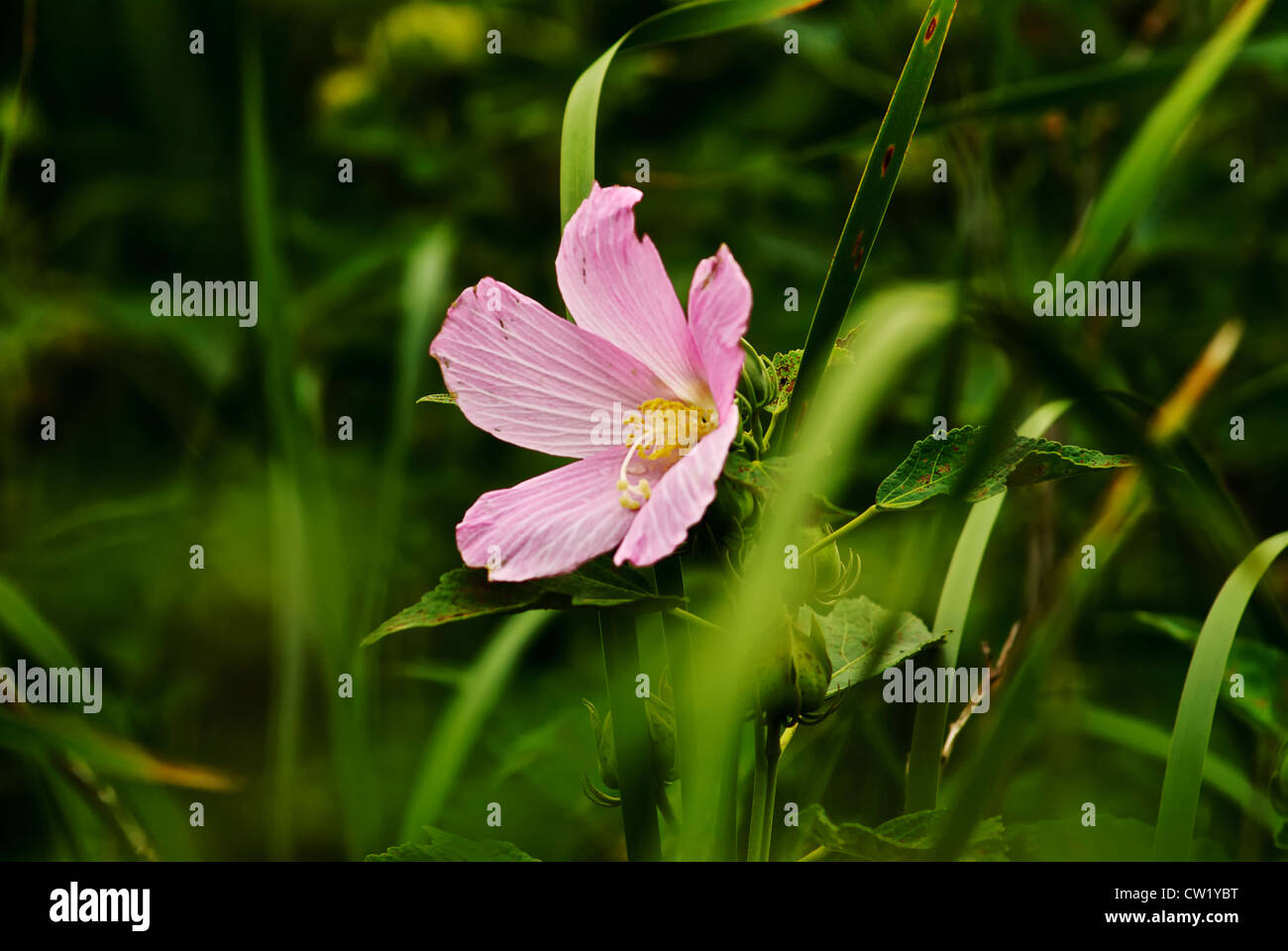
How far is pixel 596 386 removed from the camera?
50cm

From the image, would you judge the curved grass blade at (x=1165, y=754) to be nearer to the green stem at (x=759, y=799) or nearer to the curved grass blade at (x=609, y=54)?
the green stem at (x=759, y=799)

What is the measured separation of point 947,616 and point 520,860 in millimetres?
267

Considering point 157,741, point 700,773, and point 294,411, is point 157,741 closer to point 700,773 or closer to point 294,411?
point 294,411

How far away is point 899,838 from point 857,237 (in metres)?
0.27

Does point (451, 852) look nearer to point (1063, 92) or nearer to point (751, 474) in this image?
point (751, 474)

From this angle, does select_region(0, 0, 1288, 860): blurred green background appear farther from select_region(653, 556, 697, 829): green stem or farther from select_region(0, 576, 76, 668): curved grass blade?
select_region(653, 556, 697, 829): green stem

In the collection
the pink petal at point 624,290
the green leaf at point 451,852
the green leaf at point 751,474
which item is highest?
the pink petal at point 624,290

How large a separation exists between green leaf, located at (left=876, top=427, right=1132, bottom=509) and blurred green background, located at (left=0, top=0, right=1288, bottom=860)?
1.52ft

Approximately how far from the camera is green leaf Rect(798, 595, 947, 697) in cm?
48

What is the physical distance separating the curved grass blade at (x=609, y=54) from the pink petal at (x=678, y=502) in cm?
19

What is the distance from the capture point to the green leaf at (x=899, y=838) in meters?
0.48

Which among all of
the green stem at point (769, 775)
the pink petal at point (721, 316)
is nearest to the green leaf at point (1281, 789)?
the green stem at point (769, 775)

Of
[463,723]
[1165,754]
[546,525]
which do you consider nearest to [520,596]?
[546,525]

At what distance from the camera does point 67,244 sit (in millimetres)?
1845
